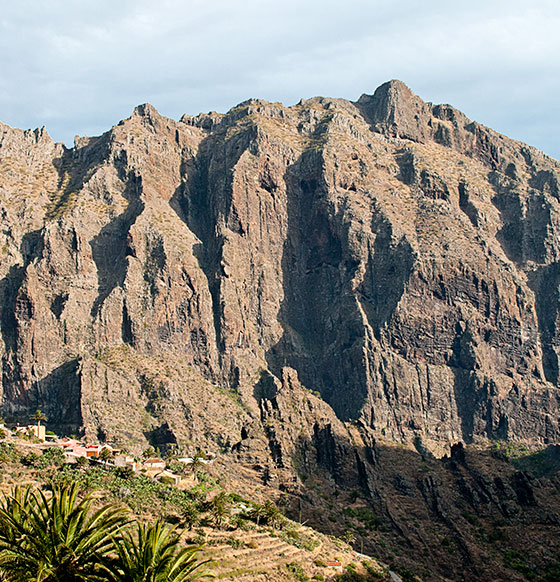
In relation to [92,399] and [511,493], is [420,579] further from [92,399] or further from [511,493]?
[92,399]

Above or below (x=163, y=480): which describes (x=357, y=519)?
below

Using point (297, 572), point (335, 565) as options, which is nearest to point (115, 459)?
point (335, 565)

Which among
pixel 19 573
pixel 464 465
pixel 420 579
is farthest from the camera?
pixel 464 465

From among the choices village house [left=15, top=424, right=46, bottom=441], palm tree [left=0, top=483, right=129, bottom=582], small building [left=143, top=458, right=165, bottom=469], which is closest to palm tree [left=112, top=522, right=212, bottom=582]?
palm tree [left=0, top=483, right=129, bottom=582]

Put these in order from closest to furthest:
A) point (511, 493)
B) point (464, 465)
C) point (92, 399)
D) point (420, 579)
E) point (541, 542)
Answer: point (420, 579)
point (541, 542)
point (511, 493)
point (464, 465)
point (92, 399)

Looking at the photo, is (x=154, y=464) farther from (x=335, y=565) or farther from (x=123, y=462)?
(x=335, y=565)

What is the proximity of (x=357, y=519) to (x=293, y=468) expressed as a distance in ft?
58.3

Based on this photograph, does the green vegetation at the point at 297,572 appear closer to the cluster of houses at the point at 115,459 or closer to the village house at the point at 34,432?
the cluster of houses at the point at 115,459

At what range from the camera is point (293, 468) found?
549 feet

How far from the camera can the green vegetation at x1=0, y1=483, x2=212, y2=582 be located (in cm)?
6250

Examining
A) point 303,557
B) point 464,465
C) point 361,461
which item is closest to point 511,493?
point 464,465

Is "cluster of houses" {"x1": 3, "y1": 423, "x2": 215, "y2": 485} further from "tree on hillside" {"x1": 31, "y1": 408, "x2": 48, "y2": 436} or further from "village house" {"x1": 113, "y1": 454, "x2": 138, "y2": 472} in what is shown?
"tree on hillside" {"x1": 31, "y1": 408, "x2": 48, "y2": 436}

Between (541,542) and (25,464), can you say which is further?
(541,542)

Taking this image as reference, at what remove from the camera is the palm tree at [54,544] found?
6288cm
